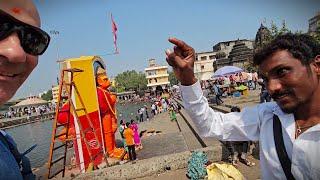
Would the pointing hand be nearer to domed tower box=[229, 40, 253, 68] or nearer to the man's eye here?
the man's eye

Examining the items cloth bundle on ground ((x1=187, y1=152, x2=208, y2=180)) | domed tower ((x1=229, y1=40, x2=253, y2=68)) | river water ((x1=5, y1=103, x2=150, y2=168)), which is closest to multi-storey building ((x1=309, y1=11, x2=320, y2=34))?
domed tower ((x1=229, y1=40, x2=253, y2=68))

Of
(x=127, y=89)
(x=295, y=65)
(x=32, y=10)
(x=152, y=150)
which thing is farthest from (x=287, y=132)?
(x=127, y=89)

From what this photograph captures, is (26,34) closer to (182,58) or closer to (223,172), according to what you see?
(182,58)

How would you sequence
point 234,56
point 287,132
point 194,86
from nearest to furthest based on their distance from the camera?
point 287,132 → point 194,86 → point 234,56

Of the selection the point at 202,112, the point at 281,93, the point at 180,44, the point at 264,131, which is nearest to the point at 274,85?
the point at 281,93

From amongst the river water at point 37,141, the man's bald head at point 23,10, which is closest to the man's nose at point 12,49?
the man's bald head at point 23,10

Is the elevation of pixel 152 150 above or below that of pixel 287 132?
below

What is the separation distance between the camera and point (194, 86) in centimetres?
221

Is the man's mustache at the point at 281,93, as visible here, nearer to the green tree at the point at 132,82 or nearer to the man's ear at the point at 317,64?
the man's ear at the point at 317,64

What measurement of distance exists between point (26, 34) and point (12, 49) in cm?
14

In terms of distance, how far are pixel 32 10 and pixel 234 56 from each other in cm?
4288

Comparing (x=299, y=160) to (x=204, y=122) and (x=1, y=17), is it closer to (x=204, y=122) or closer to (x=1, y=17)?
(x=204, y=122)

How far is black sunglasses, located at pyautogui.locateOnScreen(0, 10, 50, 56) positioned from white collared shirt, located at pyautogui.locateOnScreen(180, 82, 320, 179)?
3.19 ft

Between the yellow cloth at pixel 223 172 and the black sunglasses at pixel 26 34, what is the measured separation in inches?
203
